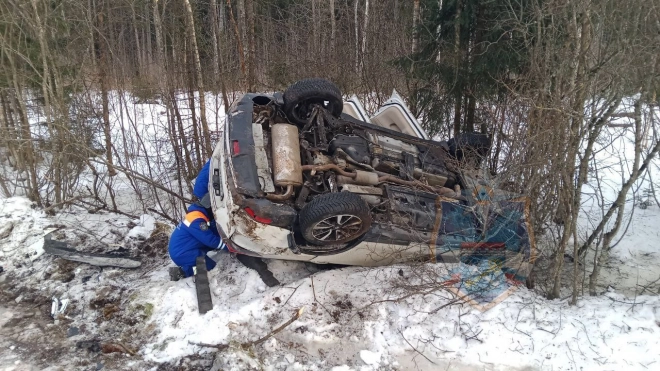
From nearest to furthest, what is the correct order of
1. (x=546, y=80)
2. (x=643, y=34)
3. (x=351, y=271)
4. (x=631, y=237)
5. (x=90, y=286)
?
(x=643, y=34)
(x=546, y=80)
(x=351, y=271)
(x=90, y=286)
(x=631, y=237)

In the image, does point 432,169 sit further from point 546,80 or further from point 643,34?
point 643,34

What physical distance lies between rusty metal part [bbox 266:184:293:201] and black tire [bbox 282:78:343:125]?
3.90 ft

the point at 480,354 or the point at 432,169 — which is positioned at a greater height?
the point at 432,169

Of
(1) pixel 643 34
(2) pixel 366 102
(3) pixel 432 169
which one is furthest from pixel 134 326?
(2) pixel 366 102

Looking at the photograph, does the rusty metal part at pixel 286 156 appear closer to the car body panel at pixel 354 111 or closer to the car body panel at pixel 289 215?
the car body panel at pixel 289 215

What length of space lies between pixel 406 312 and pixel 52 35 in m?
6.24

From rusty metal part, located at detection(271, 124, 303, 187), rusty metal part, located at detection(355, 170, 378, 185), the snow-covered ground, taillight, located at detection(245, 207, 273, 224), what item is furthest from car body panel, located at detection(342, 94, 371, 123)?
taillight, located at detection(245, 207, 273, 224)

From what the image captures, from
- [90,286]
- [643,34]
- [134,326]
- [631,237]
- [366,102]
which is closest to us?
[643,34]

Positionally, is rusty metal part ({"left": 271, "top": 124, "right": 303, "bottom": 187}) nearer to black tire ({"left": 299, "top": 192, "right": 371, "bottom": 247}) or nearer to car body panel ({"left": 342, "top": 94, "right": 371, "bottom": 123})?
black tire ({"left": 299, "top": 192, "right": 371, "bottom": 247})

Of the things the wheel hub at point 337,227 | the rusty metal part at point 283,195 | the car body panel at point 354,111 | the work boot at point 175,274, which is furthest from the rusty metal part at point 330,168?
the work boot at point 175,274

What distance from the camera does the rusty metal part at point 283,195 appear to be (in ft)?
12.0

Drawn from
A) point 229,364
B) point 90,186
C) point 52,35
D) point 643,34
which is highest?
point 52,35

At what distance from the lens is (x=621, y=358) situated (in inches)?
112

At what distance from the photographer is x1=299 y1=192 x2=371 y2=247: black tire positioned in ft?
10.7
